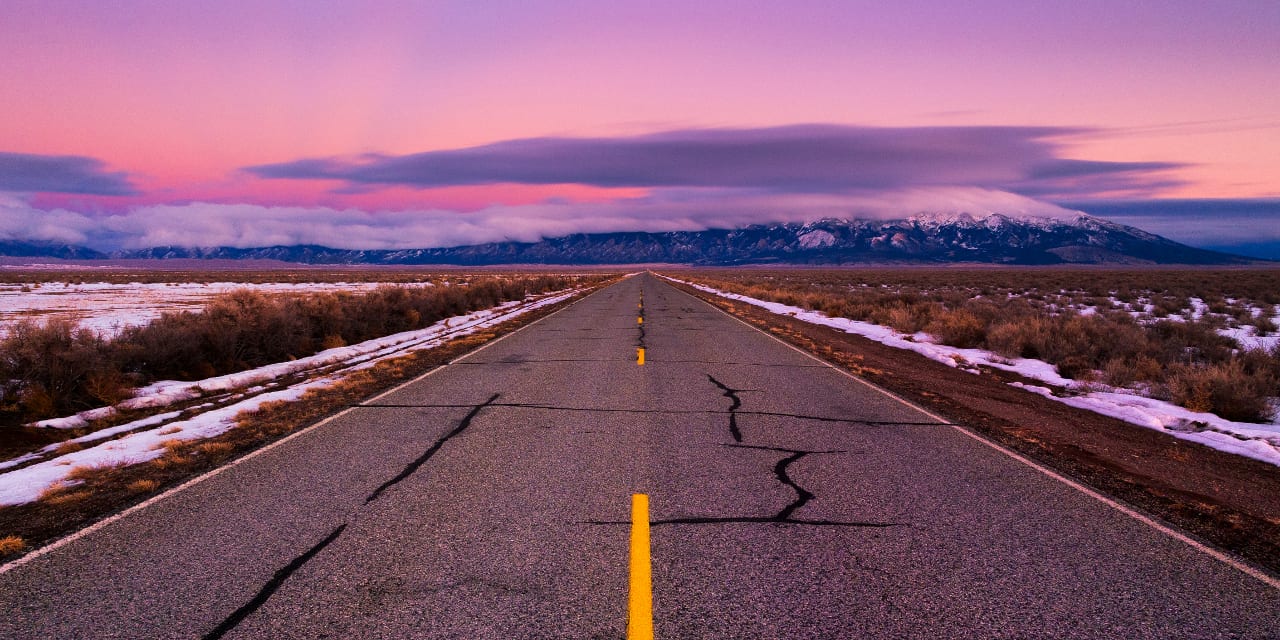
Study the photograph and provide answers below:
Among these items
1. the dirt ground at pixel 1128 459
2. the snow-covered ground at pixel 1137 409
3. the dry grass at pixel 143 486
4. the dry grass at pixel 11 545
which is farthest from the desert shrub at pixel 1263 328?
the dry grass at pixel 11 545

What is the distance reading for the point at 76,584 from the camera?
12.2ft

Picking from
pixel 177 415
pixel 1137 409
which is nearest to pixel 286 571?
pixel 177 415

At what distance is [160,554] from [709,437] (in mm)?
4813

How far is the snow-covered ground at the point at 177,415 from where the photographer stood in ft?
20.1

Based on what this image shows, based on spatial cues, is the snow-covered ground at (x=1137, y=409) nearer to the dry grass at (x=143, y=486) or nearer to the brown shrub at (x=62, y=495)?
the dry grass at (x=143, y=486)

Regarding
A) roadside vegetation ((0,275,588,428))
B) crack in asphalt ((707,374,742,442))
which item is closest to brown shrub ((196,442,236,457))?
roadside vegetation ((0,275,588,428))

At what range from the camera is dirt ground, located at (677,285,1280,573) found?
4.92 m

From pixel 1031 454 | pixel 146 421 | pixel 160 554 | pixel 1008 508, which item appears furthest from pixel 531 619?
pixel 146 421

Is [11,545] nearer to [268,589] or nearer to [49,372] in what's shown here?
[268,589]

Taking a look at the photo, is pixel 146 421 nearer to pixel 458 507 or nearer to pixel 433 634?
pixel 458 507

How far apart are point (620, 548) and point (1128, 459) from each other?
19.2ft

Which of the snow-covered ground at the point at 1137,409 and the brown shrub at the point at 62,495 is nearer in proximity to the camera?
the brown shrub at the point at 62,495

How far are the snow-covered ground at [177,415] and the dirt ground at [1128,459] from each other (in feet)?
30.0

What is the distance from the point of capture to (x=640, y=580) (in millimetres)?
3691
